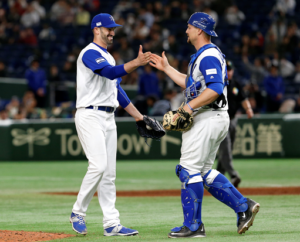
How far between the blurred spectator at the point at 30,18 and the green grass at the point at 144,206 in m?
10.7

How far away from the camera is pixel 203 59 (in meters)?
5.32

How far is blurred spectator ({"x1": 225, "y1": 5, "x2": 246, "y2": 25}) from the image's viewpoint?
20.7 metres

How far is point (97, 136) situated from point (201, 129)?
1.05 m

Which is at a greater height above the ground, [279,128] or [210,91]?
[210,91]

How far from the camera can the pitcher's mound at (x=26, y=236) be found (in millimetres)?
5232

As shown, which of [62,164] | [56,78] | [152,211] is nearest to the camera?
[152,211]

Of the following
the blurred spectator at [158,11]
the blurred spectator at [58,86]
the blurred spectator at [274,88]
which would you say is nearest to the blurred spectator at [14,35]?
the blurred spectator at [58,86]

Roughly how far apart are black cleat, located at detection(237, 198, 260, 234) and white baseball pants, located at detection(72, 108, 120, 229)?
47.9 inches

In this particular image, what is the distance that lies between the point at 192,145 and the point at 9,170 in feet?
32.7

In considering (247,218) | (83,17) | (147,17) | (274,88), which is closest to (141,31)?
(147,17)

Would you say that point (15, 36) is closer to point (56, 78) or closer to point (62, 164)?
point (56, 78)

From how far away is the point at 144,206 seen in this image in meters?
7.97

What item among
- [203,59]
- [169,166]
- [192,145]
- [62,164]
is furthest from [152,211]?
[62,164]

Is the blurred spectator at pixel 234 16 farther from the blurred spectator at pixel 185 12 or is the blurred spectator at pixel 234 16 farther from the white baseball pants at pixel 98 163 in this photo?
the white baseball pants at pixel 98 163
